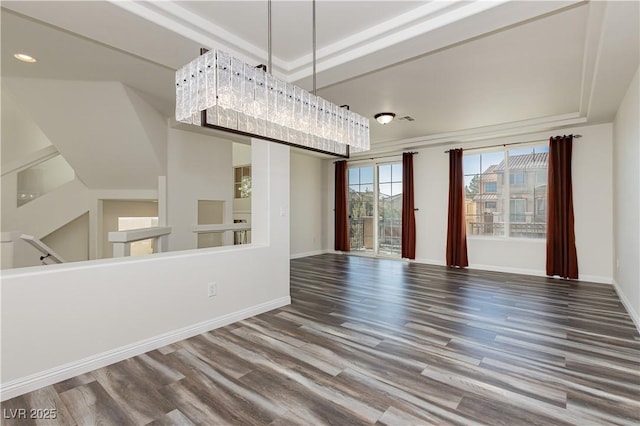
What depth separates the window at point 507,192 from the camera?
553cm

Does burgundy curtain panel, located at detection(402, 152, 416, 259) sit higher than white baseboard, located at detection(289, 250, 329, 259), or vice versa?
burgundy curtain panel, located at detection(402, 152, 416, 259)

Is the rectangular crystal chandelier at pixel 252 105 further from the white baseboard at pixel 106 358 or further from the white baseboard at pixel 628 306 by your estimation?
the white baseboard at pixel 628 306

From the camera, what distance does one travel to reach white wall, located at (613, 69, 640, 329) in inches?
120

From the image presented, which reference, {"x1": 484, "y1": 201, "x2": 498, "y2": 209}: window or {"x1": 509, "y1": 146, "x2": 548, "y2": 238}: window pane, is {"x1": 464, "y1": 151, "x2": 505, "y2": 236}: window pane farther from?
{"x1": 509, "y1": 146, "x2": 548, "y2": 238}: window pane

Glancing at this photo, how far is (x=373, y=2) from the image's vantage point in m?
2.34

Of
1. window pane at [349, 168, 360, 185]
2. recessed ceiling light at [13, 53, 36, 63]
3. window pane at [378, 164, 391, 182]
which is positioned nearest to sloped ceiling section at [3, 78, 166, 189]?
recessed ceiling light at [13, 53, 36, 63]

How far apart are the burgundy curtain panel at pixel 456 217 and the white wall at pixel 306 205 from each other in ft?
11.0

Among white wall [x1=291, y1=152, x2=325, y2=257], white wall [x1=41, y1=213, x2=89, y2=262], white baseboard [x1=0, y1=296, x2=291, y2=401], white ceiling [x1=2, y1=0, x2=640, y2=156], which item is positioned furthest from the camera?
white wall [x1=291, y1=152, x2=325, y2=257]

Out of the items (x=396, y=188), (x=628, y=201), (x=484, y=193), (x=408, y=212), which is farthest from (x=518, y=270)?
(x=396, y=188)

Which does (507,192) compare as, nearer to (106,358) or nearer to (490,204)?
(490,204)

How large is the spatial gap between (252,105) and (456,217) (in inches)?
211

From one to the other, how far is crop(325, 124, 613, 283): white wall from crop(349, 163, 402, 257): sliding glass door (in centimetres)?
58

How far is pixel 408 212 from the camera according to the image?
682cm

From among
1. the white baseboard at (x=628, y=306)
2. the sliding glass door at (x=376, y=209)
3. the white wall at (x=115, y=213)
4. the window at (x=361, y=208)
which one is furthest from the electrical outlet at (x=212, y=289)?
the window at (x=361, y=208)
